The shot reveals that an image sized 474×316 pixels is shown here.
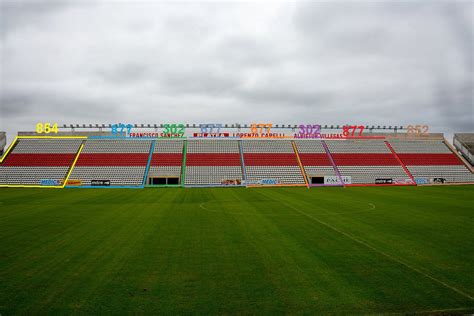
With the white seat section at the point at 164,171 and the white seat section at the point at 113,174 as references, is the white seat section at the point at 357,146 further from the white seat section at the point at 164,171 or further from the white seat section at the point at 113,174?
the white seat section at the point at 113,174

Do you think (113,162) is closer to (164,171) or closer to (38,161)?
(164,171)

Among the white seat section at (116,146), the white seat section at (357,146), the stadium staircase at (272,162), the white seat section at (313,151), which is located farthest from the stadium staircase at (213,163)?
the white seat section at (357,146)

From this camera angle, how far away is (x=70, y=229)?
18312mm

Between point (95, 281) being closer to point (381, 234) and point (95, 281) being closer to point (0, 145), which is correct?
point (381, 234)

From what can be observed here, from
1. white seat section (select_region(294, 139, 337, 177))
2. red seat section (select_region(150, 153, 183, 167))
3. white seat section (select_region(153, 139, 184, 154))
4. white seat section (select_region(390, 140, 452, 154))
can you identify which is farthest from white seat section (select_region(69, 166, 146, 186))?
white seat section (select_region(390, 140, 452, 154))

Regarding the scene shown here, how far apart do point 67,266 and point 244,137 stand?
5518 centimetres

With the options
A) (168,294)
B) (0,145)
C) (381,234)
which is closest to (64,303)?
(168,294)

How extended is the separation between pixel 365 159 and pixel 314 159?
10310mm

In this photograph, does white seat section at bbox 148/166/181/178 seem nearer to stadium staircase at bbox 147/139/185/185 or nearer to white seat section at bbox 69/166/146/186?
stadium staircase at bbox 147/139/185/185

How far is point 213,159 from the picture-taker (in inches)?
2429

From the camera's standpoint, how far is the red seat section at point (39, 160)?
58.2 meters

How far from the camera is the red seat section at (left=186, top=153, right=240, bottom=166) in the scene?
197 feet

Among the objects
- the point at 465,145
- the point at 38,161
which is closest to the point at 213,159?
the point at 38,161

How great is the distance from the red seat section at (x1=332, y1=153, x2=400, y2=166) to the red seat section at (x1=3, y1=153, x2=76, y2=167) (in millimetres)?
51615
